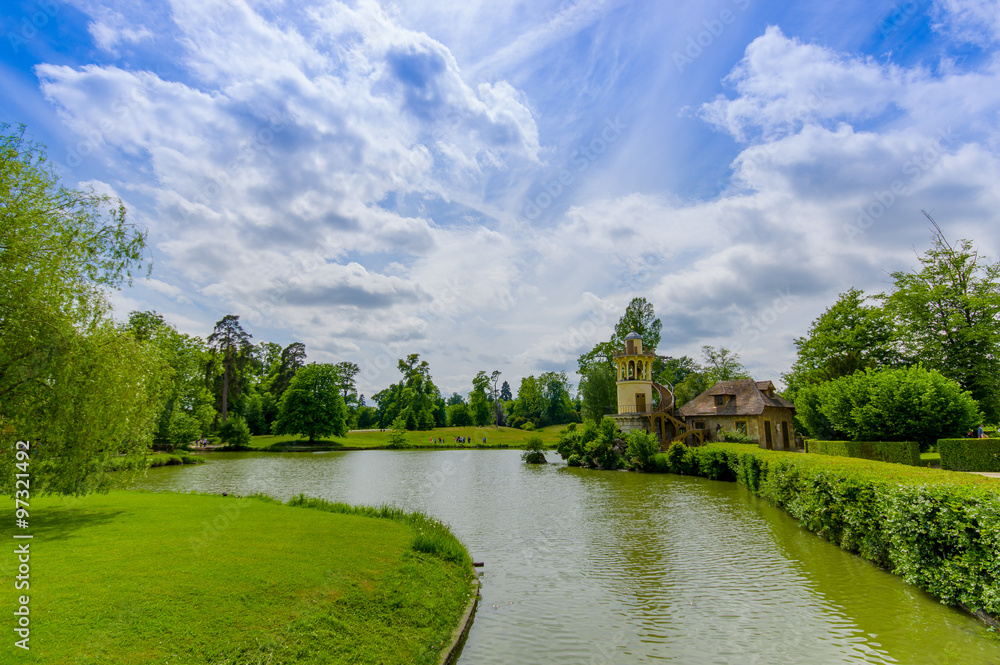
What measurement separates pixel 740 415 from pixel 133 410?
4076cm

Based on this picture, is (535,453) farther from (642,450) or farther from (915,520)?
(915,520)

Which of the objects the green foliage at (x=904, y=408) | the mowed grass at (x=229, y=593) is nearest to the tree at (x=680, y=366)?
the green foliage at (x=904, y=408)

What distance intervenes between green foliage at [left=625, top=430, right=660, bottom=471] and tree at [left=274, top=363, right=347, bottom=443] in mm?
42380

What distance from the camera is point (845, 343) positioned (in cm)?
4325

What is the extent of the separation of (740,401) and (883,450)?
1900cm

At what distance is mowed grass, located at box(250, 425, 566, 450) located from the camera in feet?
214

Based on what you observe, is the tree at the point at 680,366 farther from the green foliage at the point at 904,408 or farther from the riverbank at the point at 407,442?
the green foliage at the point at 904,408

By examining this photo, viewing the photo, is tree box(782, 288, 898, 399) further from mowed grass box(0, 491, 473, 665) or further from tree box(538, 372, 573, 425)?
tree box(538, 372, 573, 425)

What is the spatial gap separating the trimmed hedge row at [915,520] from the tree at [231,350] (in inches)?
2817

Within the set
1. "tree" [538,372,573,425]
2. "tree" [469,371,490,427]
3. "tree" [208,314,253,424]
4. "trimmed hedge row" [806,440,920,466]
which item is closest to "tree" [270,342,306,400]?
"tree" [208,314,253,424]

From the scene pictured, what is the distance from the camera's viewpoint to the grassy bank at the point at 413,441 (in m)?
64.5

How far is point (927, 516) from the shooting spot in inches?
397

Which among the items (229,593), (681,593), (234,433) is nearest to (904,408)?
(681,593)

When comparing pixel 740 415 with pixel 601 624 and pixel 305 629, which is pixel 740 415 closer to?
pixel 601 624
